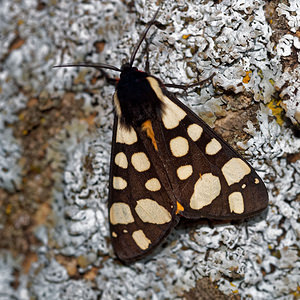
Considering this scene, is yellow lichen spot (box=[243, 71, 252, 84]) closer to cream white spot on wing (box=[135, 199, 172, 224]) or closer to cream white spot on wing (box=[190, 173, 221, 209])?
cream white spot on wing (box=[190, 173, 221, 209])

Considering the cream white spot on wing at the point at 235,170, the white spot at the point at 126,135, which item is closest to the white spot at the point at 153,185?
the white spot at the point at 126,135

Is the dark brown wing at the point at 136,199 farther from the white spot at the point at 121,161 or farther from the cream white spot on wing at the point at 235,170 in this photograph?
the cream white spot on wing at the point at 235,170

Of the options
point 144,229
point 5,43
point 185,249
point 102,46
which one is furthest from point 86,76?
point 185,249

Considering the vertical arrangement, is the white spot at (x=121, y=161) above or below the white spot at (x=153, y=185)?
above

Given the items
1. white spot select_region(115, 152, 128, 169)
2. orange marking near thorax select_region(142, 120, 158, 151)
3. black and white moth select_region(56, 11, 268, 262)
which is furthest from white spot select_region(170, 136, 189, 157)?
white spot select_region(115, 152, 128, 169)

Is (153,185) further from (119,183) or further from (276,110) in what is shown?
(276,110)

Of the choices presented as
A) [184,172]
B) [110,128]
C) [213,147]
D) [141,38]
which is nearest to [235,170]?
[213,147]
